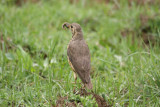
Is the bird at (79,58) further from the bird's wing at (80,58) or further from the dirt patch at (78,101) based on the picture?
the dirt patch at (78,101)

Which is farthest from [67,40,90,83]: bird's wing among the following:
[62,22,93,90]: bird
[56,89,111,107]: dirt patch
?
[56,89,111,107]: dirt patch

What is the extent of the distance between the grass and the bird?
0.57 feet

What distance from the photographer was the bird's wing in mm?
4363

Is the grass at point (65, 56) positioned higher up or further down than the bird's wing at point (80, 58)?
further down

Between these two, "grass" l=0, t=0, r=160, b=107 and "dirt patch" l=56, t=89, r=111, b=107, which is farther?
"grass" l=0, t=0, r=160, b=107

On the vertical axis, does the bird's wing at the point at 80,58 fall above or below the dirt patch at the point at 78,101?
above

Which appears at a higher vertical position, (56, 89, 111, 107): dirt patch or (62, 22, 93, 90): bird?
(62, 22, 93, 90): bird

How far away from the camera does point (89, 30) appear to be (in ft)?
27.0

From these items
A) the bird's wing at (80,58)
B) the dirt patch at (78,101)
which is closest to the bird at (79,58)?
the bird's wing at (80,58)

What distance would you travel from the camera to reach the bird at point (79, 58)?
14.2 ft

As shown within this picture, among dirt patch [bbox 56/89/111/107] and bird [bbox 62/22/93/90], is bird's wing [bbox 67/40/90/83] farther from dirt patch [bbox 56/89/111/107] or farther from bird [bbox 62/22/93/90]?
dirt patch [bbox 56/89/111/107]

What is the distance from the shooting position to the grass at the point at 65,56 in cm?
437

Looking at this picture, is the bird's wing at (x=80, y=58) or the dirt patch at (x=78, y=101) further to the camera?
the bird's wing at (x=80, y=58)

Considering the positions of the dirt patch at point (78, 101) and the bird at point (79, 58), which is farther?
the bird at point (79, 58)
